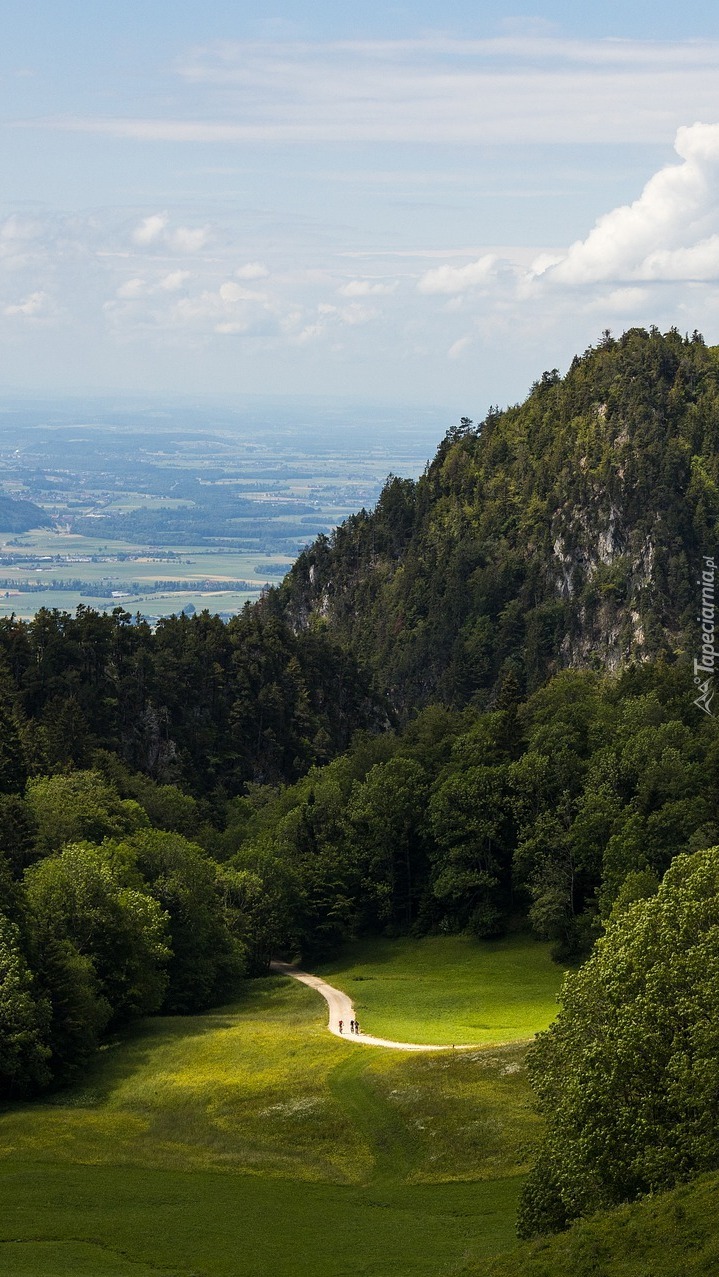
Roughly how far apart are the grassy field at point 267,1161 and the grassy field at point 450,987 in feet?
22.4

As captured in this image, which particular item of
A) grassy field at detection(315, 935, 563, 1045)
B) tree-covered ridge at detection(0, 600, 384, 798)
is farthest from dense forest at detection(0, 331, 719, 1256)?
grassy field at detection(315, 935, 563, 1045)

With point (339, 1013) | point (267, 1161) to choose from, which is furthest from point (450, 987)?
point (267, 1161)

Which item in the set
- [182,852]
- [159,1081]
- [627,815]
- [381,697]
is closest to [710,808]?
[627,815]

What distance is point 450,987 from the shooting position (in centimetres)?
8612

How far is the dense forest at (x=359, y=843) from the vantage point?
137 ft

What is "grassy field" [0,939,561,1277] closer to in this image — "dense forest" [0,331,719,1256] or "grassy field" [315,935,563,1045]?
"dense forest" [0,331,719,1256]

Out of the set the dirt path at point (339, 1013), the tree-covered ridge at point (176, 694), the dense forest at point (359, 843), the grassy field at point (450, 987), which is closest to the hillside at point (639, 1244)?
the dense forest at point (359, 843)

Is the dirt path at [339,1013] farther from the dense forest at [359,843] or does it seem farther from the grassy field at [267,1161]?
the dense forest at [359,843]

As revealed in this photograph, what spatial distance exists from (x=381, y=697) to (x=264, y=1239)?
124114mm

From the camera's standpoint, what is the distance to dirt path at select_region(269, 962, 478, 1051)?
67.9 meters

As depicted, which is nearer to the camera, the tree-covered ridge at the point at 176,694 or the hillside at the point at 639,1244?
the hillside at the point at 639,1244

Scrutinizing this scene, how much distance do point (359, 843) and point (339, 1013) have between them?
28.9 meters

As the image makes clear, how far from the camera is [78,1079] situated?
65750 mm

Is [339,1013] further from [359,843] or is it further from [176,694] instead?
[176,694]
